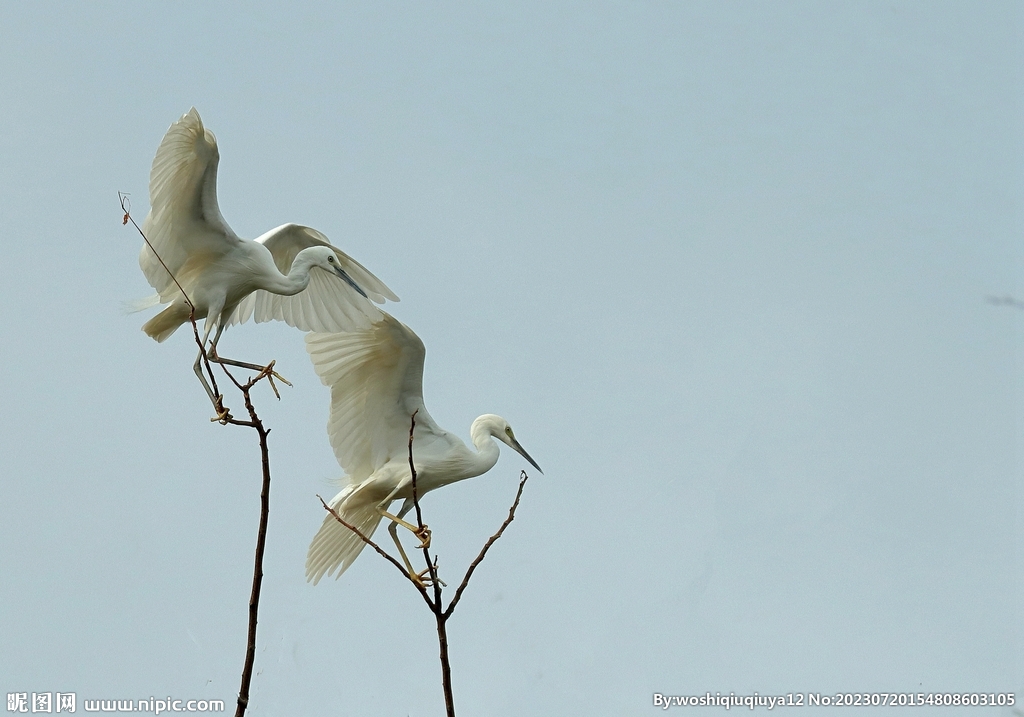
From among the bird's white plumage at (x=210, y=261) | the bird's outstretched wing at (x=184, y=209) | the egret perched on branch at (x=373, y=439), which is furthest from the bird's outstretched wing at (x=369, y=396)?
the bird's outstretched wing at (x=184, y=209)

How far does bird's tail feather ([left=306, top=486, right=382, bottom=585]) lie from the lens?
854 centimetres

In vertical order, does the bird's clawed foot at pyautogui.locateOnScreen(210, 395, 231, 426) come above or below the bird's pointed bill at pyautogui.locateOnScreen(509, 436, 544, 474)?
above

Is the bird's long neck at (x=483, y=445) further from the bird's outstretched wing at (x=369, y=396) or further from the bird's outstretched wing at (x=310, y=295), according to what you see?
the bird's outstretched wing at (x=310, y=295)

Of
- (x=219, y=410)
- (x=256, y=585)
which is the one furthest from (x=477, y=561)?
(x=219, y=410)

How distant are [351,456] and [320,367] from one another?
2.20 ft

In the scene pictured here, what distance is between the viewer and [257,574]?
3.80m

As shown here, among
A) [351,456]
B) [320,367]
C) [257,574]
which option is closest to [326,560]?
[351,456]

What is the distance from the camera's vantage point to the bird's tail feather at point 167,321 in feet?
25.7

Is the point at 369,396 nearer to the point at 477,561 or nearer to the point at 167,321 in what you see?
the point at 167,321

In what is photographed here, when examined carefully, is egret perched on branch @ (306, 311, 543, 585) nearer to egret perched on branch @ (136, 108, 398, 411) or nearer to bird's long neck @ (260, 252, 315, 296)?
egret perched on branch @ (136, 108, 398, 411)

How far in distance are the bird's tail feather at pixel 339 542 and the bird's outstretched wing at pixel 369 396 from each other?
0.23 m

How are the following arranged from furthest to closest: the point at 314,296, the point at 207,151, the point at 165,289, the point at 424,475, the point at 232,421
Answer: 1. the point at 314,296
2. the point at 424,475
3. the point at 165,289
4. the point at 207,151
5. the point at 232,421

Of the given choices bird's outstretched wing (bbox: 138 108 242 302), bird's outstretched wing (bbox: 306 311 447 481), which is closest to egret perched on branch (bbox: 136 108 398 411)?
bird's outstretched wing (bbox: 138 108 242 302)

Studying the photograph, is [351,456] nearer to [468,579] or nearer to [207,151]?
[207,151]
